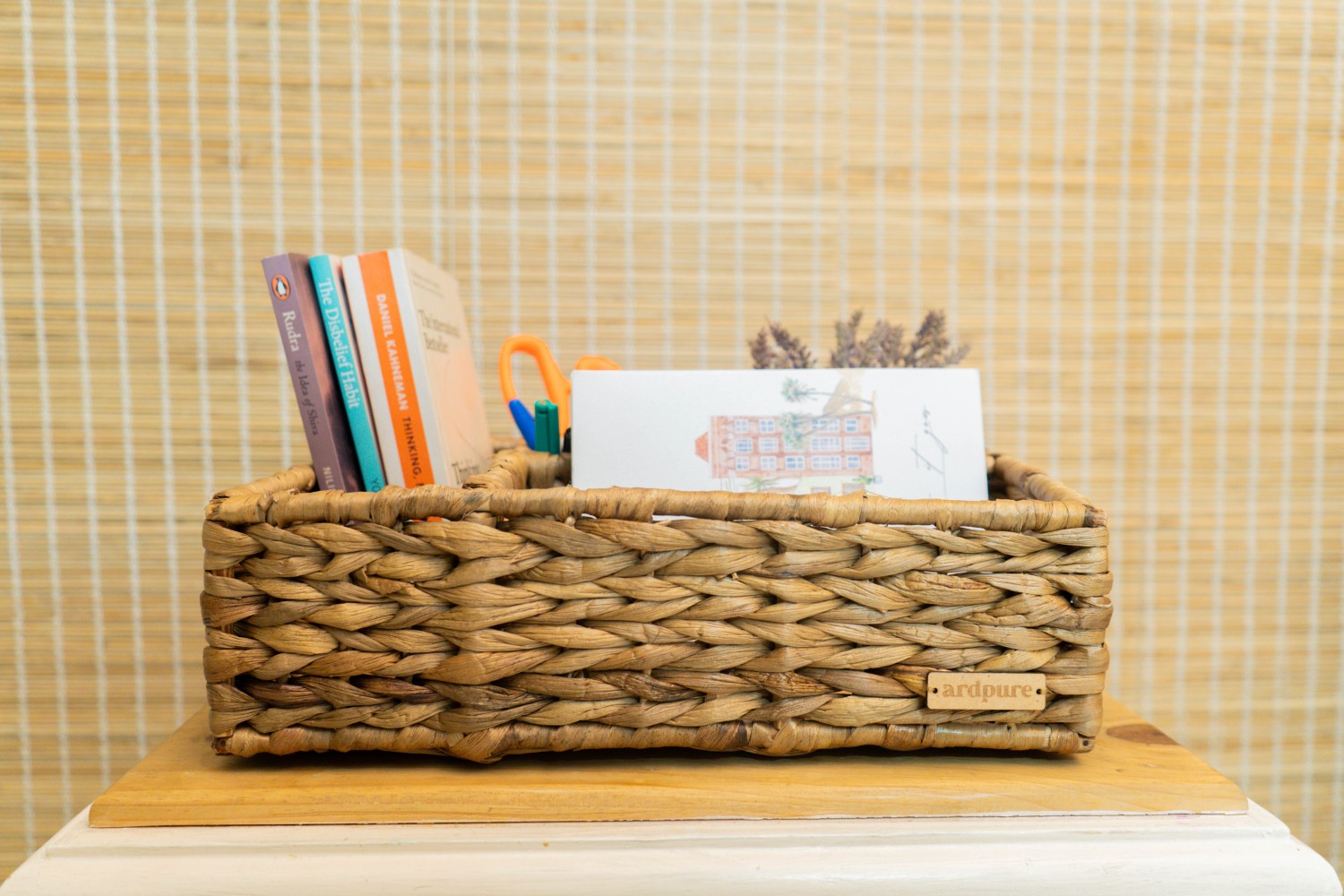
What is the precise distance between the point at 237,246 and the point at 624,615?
733mm

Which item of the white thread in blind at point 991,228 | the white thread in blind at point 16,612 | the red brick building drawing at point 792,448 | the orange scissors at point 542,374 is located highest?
the white thread in blind at point 991,228

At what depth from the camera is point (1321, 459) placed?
1.02 meters

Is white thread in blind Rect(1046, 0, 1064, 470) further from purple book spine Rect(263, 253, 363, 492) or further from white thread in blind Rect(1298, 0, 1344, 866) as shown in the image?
purple book spine Rect(263, 253, 363, 492)

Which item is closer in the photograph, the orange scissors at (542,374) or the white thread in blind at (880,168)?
the orange scissors at (542,374)

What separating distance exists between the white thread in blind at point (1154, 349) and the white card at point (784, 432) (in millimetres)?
540

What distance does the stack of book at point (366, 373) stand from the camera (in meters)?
0.61

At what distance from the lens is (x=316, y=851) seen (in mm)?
442

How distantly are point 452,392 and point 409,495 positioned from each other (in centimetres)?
24

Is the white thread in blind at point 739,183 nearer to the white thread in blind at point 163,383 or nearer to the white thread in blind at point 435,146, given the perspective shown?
the white thread in blind at point 435,146

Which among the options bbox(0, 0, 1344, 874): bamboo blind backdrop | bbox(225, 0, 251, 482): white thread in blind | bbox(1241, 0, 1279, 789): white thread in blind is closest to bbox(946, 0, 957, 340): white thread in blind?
bbox(0, 0, 1344, 874): bamboo blind backdrop

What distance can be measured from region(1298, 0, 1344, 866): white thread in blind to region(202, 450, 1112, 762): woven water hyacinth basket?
742 millimetres

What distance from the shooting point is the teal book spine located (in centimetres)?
61

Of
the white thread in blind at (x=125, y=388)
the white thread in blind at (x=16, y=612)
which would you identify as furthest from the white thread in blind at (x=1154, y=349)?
the white thread in blind at (x=16, y=612)

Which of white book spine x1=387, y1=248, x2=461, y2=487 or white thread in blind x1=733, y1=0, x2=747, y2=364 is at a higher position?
white thread in blind x1=733, y1=0, x2=747, y2=364
